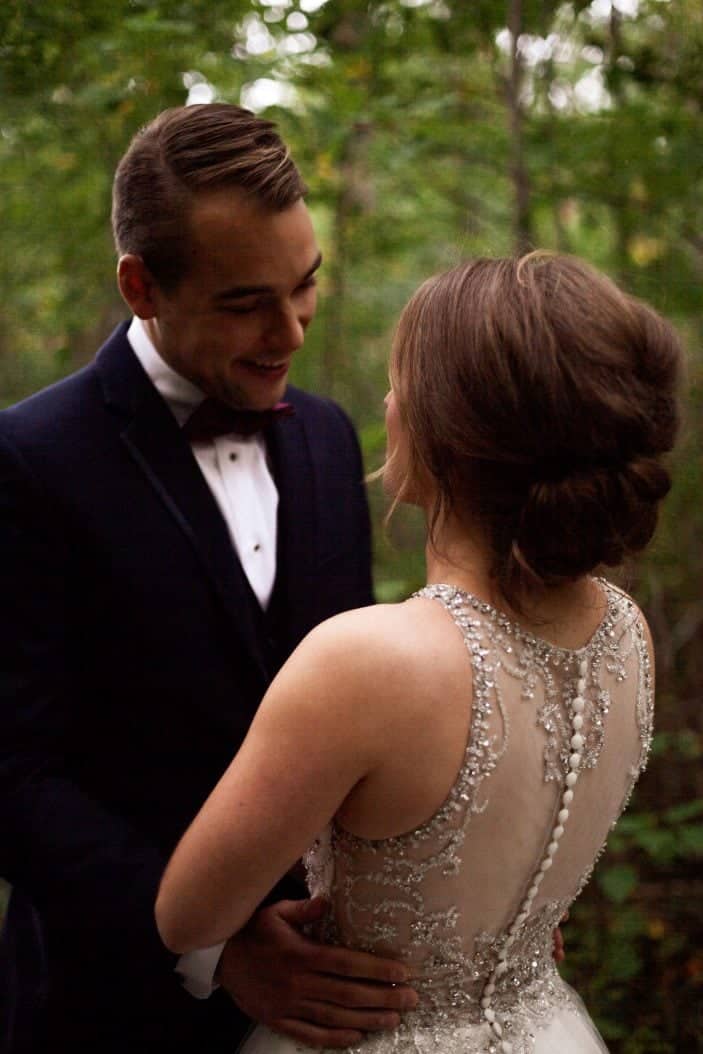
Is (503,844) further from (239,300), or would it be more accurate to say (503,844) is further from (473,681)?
(239,300)

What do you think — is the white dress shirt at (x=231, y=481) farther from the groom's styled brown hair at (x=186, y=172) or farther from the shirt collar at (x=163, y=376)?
the groom's styled brown hair at (x=186, y=172)

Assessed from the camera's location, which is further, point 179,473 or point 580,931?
point 580,931

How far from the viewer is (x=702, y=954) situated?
378cm

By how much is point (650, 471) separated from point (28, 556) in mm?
1066

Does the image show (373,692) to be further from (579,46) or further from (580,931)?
(579,46)

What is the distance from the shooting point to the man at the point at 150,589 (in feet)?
6.01

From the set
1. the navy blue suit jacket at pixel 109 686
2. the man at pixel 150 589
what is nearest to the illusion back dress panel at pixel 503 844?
the man at pixel 150 589

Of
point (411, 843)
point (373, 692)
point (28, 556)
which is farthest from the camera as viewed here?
point (28, 556)

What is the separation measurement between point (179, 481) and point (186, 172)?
583mm

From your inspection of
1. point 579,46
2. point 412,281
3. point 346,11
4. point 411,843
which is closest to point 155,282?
point 411,843

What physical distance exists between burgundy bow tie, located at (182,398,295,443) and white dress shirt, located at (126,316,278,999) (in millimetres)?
32

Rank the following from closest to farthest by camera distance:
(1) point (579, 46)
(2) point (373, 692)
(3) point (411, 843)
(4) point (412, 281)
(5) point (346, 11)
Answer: (2) point (373, 692), (3) point (411, 843), (5) point (346, 11), (1) point (579, 46), (4) point (412, 281)

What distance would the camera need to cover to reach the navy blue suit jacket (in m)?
1.82

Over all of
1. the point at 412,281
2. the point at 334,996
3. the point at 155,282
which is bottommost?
the point at 412,281
